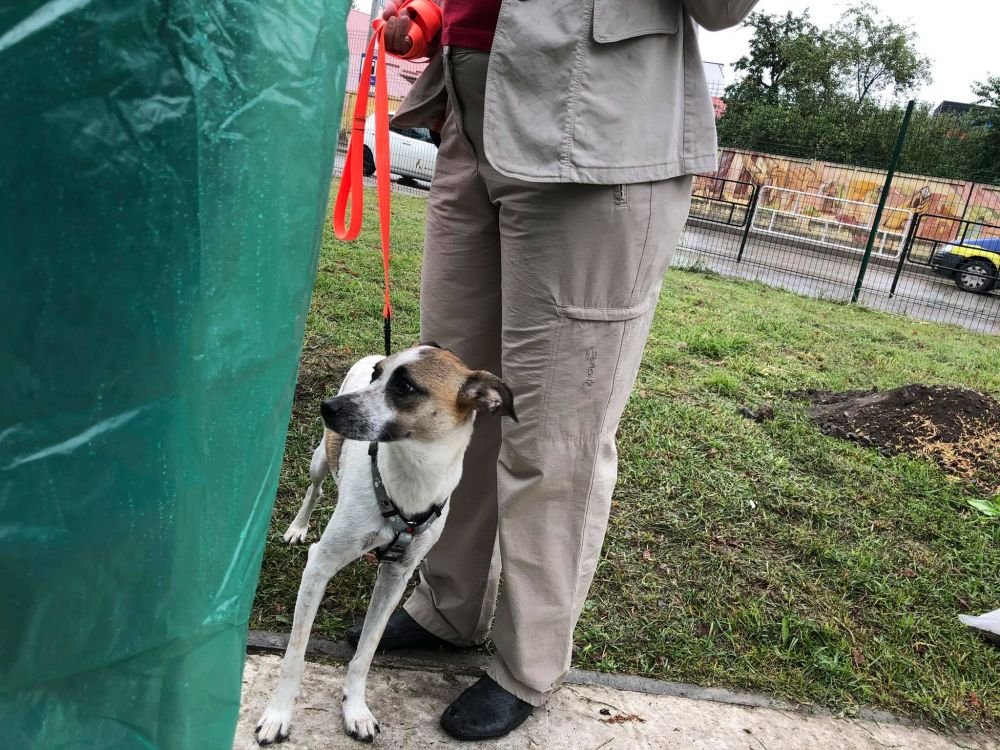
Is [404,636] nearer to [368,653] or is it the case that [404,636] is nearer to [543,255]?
[368,653]

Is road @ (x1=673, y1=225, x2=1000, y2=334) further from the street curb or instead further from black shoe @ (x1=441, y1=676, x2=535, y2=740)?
black shoe @ (x1=441, y1=676, x2=535, y2=740)

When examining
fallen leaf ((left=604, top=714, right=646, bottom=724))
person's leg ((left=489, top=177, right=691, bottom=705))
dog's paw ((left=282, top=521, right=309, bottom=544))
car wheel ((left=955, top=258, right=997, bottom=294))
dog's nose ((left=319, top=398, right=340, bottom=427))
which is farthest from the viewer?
car wheel ((left=955, top=258, right=997, bottom=294))

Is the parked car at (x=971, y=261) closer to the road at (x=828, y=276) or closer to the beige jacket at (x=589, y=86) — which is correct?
the road at (x=828, y=276)

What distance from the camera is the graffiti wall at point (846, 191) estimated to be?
13242mm

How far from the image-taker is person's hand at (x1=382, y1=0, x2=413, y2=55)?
2.14 m

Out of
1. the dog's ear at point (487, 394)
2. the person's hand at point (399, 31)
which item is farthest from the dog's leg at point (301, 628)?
the person's hand at point (399, 31)

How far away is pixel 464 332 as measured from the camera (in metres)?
2.43

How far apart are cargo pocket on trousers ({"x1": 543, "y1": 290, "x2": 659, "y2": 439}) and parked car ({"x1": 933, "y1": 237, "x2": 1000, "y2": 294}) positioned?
44.3 ft

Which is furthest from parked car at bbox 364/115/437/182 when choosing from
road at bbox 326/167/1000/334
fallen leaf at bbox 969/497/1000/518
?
fallen leaf at bbox 969/497/1000/518

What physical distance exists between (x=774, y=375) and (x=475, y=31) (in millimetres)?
4518

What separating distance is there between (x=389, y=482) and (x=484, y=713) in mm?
732

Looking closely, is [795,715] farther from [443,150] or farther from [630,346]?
[443,150]

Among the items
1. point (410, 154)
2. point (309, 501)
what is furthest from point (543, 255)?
point (410, 154)

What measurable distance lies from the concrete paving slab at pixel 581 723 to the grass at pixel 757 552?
0.42 ft
